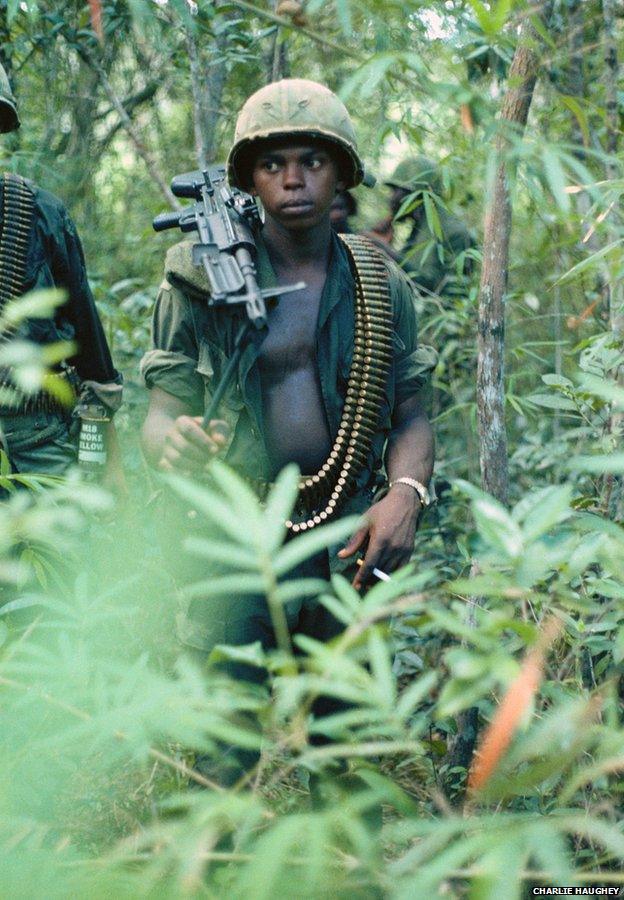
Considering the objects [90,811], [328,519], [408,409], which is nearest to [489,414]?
[408,409]

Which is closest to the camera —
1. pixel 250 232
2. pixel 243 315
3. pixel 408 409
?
pixel 243 315

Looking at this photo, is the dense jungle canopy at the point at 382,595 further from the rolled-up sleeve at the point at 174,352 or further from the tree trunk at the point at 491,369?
the rolled-up sleeve at the point at 174,352

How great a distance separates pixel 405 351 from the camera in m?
3.34

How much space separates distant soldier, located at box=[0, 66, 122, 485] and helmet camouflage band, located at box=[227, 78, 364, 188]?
948mm

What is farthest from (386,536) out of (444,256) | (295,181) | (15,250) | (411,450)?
(444,256)

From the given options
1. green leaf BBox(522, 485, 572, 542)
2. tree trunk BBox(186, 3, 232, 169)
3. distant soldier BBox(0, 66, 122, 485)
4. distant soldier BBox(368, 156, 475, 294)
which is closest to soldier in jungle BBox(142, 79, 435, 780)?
distant soldier BBox(0, 66, 122, 485)

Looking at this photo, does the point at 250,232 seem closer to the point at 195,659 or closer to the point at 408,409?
the point at 408,409

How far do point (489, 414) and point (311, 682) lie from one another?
2.22 metres

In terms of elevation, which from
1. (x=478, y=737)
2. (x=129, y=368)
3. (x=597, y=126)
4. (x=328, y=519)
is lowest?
(x=478, y=737)

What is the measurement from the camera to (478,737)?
3.77 m

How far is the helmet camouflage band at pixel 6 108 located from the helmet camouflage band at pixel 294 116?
1041 mm

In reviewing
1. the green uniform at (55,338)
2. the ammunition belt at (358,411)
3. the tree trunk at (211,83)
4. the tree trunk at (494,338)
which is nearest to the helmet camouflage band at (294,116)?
the ammunition belt at (358,411)

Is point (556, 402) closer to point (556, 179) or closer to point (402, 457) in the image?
point (402, 457)

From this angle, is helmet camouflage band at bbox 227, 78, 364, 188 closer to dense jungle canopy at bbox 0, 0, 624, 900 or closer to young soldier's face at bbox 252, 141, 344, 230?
young soldier's face at bbox 252, 141, 344, 230
